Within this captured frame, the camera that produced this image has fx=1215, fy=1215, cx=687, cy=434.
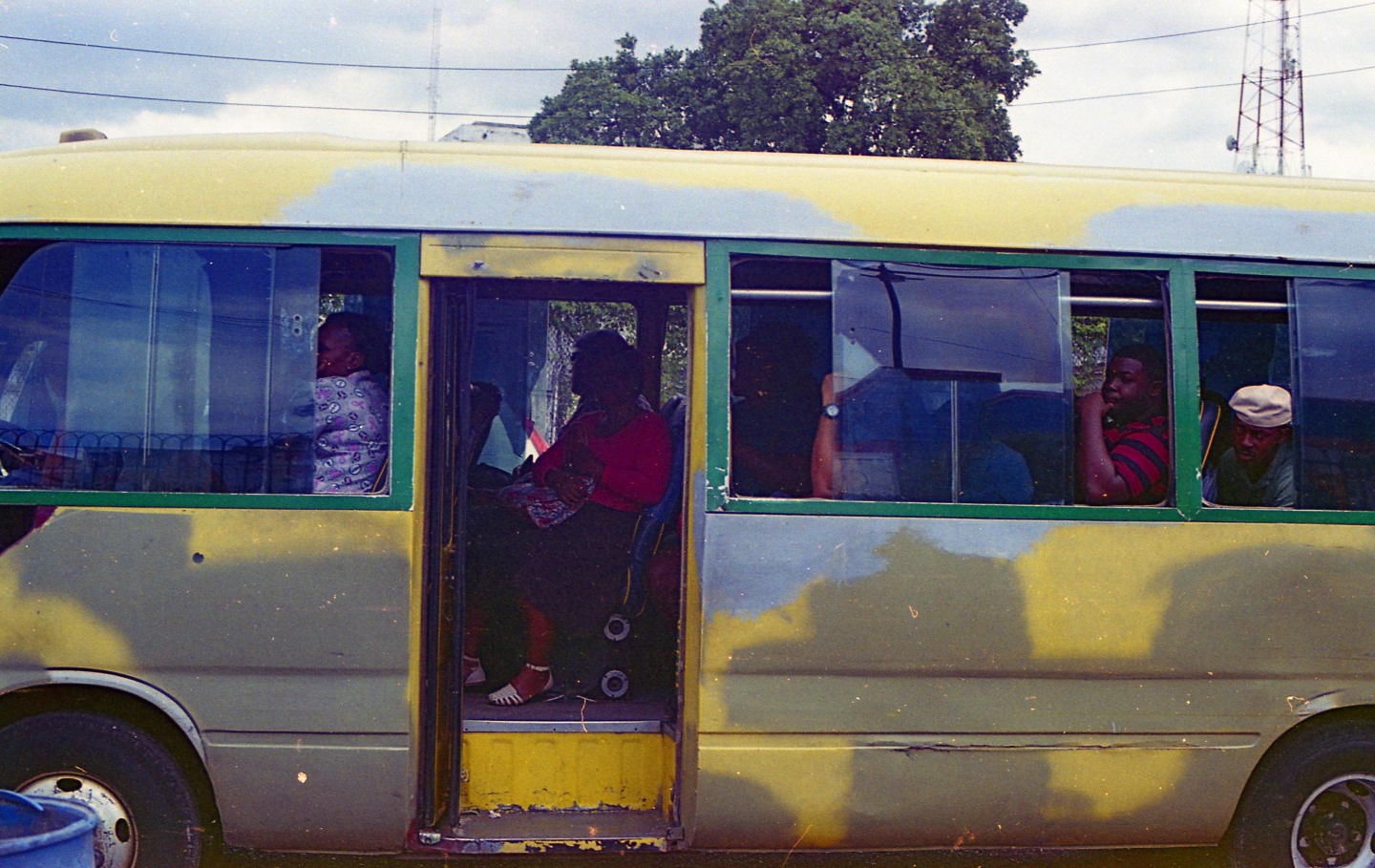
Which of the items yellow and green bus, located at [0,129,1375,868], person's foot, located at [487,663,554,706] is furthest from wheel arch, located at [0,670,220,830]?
person's foot, located at [487,663,554,706]

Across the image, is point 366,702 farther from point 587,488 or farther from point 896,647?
point 896,647

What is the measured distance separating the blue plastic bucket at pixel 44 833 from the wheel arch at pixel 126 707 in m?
0.69

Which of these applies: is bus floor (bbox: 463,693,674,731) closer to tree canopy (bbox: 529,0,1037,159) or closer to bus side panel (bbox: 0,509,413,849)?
bus side panel (bbox: 0,509,413,849)

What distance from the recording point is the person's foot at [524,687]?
5.00 metres

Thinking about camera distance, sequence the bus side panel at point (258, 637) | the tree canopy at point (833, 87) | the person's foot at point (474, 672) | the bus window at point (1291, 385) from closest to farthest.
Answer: the bus side panel at point (258, 637) → the bus window at point (1291, 385) → the person's foot at point (474, 672) → the tree canopy at point (833, 87)

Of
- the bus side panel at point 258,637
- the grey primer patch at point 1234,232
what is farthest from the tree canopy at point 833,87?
the bus side panel at point 258,637

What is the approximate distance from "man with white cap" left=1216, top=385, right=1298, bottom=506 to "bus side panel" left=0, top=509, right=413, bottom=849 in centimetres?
293

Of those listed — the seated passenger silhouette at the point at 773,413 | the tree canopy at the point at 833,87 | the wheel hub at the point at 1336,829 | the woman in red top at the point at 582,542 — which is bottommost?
the wheel hub at the point at 1336,829

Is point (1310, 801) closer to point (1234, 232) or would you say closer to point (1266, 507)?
point (1266, 507)

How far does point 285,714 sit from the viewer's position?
161 inches

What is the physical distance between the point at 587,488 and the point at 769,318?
1.39 metres

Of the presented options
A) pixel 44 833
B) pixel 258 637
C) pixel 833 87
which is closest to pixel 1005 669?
pixel 258 637

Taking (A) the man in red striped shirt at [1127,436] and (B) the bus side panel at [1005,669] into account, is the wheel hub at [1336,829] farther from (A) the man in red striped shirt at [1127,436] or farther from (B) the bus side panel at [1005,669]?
(A) the man in red striped shirt at [1127,436]

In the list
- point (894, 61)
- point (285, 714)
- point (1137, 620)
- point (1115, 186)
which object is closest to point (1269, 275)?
point (1115, 186)
